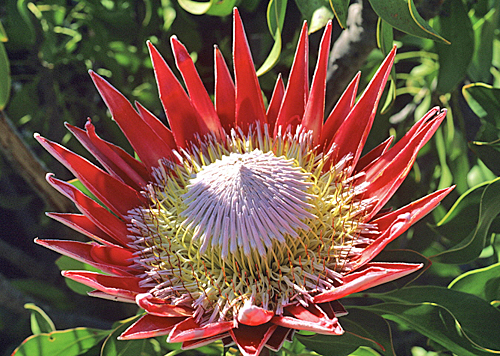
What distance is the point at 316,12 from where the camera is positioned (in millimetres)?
1032

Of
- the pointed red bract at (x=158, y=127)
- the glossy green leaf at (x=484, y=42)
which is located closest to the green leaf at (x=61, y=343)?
the pointed red bract at (x=158, y=127)

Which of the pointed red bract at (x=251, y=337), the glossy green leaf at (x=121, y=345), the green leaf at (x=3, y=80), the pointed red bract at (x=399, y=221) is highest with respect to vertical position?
the green leaf at (x=3, y=80)

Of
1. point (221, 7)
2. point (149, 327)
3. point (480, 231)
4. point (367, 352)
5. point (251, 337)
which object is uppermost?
point (221, 7)

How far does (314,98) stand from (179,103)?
34cm

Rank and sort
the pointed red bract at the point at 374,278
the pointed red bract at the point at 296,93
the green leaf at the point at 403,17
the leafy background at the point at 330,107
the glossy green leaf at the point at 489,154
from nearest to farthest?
the pointed red bract at the point at 374,278 → the green leaf at the point at 403,17 → the leafy background at the point at 330,107 → the pointed red bract at the point at 296,93 → the glossy green leaf at the point at 489,154

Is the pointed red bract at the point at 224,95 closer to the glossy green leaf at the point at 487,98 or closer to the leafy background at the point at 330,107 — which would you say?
the leafy background at the point at 330,107

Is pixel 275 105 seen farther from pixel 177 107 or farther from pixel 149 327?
pixel 149 327

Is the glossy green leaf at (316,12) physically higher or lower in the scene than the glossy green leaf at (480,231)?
higher

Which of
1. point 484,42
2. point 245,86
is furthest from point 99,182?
point 484,42

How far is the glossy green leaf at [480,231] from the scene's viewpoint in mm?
995

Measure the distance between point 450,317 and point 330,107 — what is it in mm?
633

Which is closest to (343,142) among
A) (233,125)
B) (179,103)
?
(233,125)

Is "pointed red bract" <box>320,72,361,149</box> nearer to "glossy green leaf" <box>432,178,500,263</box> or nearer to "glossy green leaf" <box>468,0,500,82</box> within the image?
"glossy green leaf" <box>432,178,500,263</box>

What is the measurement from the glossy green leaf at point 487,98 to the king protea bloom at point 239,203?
302 millimetres
